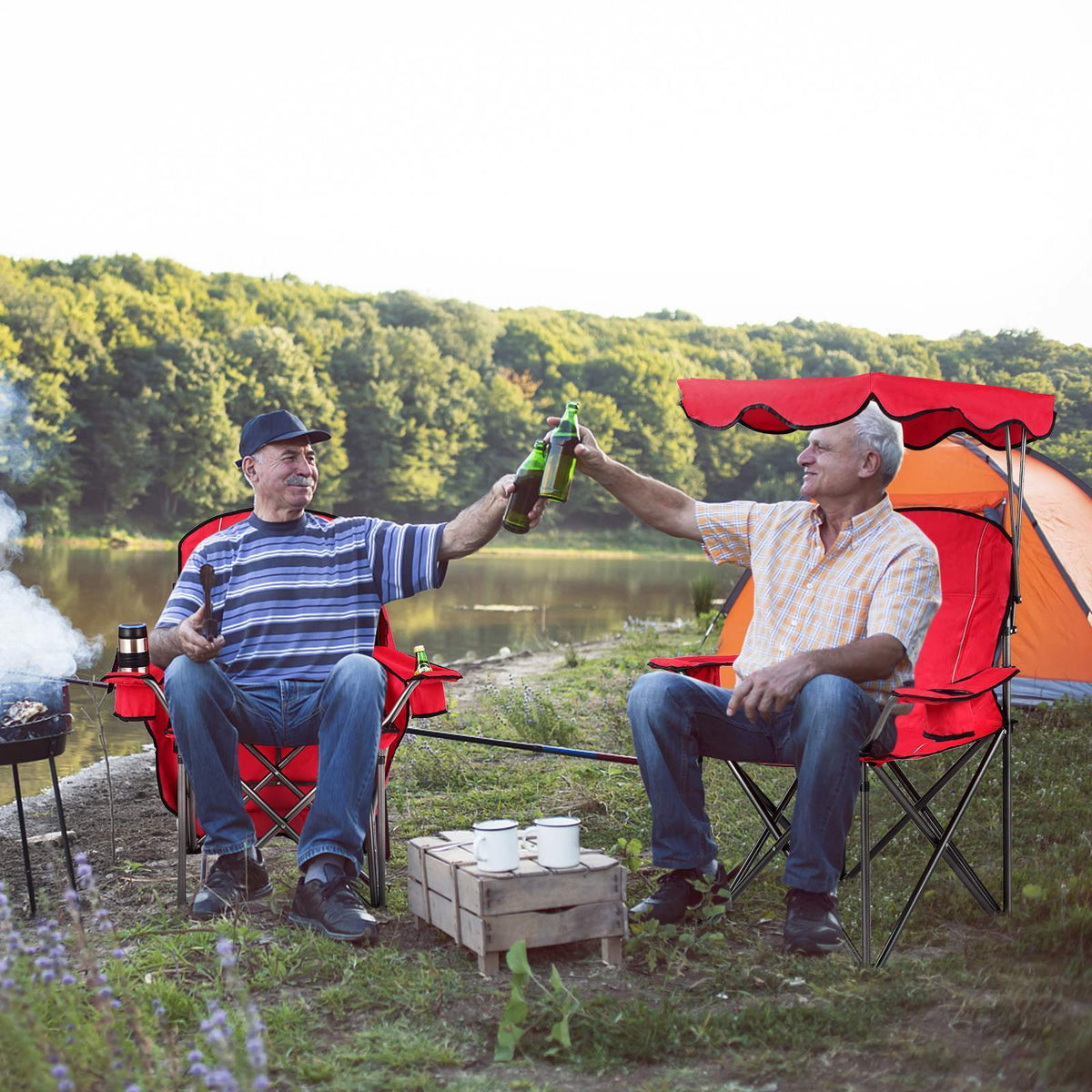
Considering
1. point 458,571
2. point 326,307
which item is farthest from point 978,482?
point 326,307

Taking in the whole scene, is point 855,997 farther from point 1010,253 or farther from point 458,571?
point 1010,253

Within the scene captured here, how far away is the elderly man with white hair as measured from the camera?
2232mm

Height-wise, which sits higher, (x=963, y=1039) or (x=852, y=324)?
(x=852, y=324)

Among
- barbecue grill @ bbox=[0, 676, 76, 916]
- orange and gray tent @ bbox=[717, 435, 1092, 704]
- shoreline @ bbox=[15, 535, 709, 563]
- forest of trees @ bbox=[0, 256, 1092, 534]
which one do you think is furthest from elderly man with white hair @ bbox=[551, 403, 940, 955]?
shoreline @ bbox=[15, 535, 709, 563]

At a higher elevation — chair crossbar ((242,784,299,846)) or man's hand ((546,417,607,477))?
man's hand ((546,417,607,477))

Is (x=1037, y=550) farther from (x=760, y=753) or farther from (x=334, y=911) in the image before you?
(x=334, y=911)

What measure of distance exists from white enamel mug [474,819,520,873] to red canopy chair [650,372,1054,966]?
0.60 meters

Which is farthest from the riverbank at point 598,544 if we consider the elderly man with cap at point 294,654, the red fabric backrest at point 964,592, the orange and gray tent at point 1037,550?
the elderly man with cap at point 294,654

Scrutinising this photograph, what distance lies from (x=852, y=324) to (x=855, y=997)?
50912 mm

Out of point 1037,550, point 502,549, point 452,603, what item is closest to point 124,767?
point 1037,550

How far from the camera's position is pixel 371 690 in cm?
242

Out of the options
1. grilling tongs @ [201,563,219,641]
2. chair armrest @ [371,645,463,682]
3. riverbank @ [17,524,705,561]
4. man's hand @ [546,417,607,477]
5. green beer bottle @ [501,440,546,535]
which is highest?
man's hand @ [546,417,607,477]

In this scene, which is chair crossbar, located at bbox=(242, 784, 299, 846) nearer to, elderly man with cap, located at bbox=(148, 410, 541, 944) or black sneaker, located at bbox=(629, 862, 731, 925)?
elderly man with cap, located at bbox=(148, 410, 541, 944)

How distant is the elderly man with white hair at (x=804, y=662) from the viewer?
7.32ft
